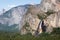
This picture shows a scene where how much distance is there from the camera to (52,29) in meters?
119

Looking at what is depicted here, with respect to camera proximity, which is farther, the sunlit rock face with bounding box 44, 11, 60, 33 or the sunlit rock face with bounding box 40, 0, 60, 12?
the sunlit rock face with bounding box 40, 0, 60, 12

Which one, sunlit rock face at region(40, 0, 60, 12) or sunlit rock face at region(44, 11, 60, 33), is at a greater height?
sunlit rock face at region(40, 0, 60, 12)

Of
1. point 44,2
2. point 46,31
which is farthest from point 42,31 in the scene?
point 44,2

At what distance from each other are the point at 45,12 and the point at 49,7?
4.30m

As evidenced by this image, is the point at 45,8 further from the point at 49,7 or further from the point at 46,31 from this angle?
the point at 46,31

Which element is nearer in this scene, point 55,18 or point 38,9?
point 55,18

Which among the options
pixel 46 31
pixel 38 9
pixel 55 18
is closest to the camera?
pixel 46 31

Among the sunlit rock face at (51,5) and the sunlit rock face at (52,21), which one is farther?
the sunlit rock face at (51,5)

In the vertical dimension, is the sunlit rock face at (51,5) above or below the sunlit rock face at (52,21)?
above

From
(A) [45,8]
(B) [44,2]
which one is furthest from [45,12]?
(B) [44,2]

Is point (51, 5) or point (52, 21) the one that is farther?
point (51, 5)

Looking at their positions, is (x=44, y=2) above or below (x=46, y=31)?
above

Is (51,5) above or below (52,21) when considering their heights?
above

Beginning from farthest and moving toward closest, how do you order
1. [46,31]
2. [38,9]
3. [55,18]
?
[38,9] < [55,18] < [46,31]
